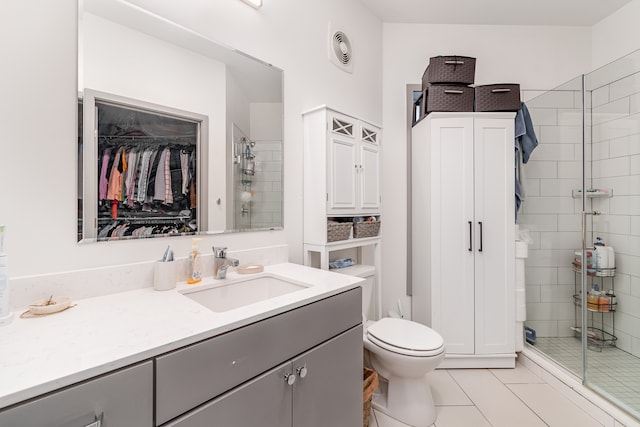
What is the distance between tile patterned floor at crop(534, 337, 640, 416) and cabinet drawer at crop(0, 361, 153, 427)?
7.40 ft

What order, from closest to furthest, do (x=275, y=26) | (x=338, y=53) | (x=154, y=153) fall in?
(x=154, y=153) < (x=275, y=26) < (x=338, y=53)

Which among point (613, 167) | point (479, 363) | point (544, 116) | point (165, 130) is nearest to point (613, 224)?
point (613, 167)

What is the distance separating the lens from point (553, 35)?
262 centimetres

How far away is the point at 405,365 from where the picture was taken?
155 cm

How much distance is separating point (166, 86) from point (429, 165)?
69.9 inches

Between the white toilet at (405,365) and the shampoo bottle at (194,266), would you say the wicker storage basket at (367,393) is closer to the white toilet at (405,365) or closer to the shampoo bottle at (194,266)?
the white toilet at (405,365)

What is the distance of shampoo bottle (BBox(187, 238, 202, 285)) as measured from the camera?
49.7 inches

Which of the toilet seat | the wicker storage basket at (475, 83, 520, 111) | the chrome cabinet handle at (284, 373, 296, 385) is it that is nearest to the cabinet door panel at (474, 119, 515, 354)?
the wicker storage basket at (475, 83, 520, 111)

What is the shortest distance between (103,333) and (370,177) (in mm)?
1684

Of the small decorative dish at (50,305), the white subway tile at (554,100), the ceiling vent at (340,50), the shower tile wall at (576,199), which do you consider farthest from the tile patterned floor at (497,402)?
the ceiling vent at (340,50)

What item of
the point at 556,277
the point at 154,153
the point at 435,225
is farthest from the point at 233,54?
the point at 556,277

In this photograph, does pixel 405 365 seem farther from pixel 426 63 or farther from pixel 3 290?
pixel 426 63

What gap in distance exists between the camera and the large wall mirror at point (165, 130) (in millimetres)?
1079

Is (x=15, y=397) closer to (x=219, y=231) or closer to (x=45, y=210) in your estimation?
(x=45, y=210)
